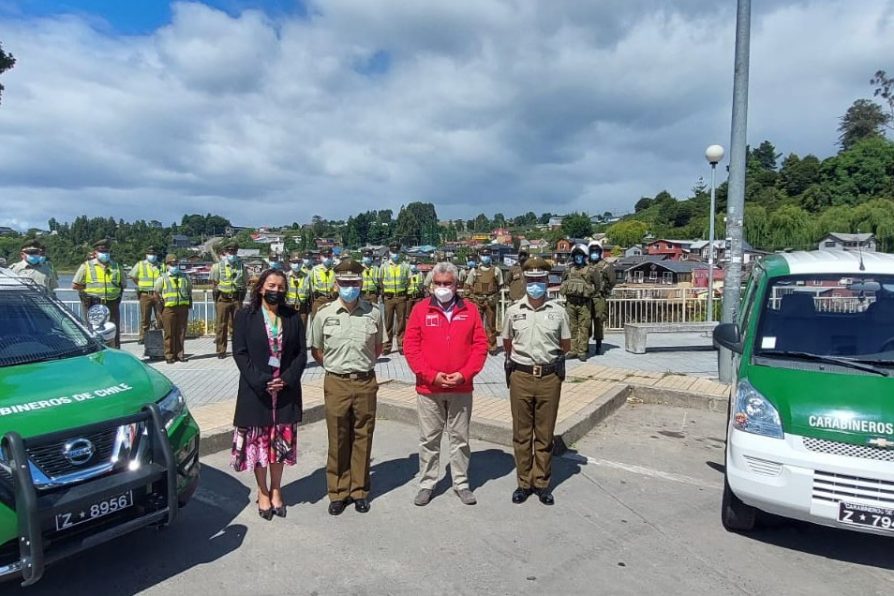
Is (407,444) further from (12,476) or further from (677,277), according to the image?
(677,277)

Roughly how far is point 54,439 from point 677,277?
5809cm

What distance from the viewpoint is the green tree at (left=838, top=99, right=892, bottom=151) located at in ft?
348

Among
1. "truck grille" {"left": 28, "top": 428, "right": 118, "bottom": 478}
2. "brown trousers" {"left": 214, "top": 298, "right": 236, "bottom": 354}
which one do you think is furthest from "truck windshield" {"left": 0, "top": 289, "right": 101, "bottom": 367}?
"brown trousers" {"left": 214, "top": 298, "right": 236, "bottom": 354}

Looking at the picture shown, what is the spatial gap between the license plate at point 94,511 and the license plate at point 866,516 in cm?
417

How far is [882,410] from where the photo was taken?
3709mm

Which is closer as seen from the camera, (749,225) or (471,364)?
(471,364)

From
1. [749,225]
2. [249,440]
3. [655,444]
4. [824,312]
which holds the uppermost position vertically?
[749,225]

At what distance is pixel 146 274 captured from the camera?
40.0ft

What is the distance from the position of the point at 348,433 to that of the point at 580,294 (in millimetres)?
6790

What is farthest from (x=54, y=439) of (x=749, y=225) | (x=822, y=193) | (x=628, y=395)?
(x=822, y=193)

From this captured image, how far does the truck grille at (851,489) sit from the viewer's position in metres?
3.60

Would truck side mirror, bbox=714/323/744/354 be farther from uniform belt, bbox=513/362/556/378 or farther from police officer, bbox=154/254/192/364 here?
police officer, bbox=154/254/192/364

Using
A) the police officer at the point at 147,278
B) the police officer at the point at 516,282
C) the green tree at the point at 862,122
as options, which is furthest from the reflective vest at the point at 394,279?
the green tree at the point at 862,122

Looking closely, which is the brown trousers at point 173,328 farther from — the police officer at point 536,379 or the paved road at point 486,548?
the police officer at point 536,379
